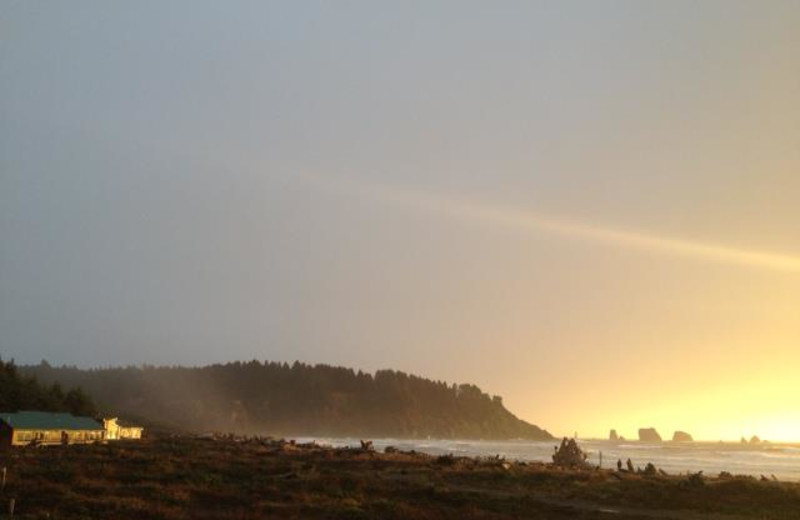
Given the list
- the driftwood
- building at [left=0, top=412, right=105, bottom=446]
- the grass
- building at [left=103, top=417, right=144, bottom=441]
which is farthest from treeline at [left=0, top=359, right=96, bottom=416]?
the driftwood

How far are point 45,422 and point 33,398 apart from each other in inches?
1059

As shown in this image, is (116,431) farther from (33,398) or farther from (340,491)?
(340,491)

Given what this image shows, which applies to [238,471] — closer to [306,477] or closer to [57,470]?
[306,477]

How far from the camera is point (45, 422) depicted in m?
76.9

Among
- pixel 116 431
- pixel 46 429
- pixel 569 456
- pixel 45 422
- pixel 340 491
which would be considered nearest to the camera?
pixel 340 491

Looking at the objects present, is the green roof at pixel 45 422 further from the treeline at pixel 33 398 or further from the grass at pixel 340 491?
the treeline at pixel 33 398

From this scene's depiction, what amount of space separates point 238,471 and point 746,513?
31.7m

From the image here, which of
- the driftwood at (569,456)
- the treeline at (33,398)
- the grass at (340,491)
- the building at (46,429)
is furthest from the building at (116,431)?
the driftwood at (569,456)

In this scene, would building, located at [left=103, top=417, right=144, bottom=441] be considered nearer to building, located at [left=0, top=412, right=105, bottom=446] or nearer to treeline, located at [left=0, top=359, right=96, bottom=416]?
building, located at [left=0, top=412, right=105, bottom=446]

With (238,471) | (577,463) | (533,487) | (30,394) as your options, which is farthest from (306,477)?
(30,394)

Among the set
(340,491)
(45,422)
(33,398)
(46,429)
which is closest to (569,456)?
(340,491)

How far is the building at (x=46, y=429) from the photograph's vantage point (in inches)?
2808

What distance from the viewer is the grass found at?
31250 millimetres

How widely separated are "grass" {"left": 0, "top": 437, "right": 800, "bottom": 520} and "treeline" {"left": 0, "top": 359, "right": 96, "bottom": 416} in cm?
4467
